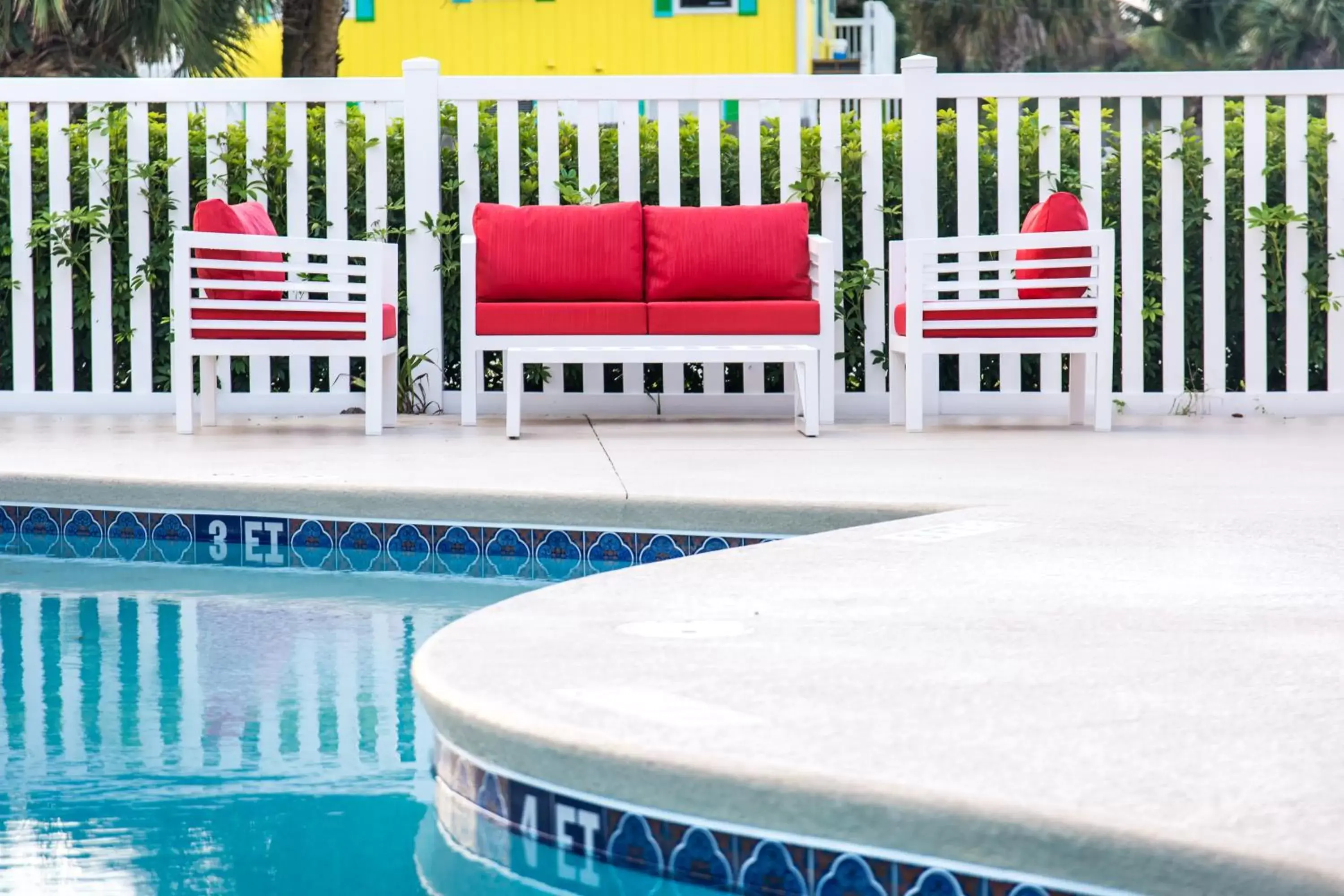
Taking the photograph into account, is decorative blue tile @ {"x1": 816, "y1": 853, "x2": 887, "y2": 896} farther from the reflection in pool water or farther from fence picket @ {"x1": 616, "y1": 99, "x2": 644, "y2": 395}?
fence picket @ {"x1": 616, "y1": 99, "x2": 644, "y2": 395}

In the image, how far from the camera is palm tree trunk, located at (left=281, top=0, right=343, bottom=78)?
430 inches

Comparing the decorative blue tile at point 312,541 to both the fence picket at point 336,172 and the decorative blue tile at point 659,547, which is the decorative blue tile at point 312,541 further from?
the fence picket at point 336,172

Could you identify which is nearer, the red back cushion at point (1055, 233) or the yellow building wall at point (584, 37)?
the red back cushion at point (1055, 233)

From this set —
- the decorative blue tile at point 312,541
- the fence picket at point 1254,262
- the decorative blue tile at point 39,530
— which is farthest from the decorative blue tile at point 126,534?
the fence picket at point 1254,262

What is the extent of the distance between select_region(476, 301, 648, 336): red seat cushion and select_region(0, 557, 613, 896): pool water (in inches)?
92.6

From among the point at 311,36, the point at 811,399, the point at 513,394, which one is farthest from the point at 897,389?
the point at 311,36

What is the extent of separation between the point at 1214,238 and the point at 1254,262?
0.18 metres

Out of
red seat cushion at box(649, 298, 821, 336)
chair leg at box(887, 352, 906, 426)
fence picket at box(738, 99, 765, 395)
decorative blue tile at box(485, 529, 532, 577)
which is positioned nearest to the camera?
decorative blue tile at box(485, 529, 532, 577)

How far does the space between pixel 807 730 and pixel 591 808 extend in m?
0.23

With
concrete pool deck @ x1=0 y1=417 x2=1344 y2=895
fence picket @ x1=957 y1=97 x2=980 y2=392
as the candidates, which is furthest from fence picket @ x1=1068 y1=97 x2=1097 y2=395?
concrete pool deck @ x1=0 y1=417 x2=1344 y2=895

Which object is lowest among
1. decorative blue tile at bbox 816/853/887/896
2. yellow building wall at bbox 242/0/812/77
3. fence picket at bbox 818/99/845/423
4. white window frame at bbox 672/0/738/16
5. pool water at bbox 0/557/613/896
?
pool water at bbox 0/557/613/896

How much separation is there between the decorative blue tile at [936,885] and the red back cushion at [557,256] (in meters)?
4.57

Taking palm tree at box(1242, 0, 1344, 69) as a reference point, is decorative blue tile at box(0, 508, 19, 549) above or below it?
below

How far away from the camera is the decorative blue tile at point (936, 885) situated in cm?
151
